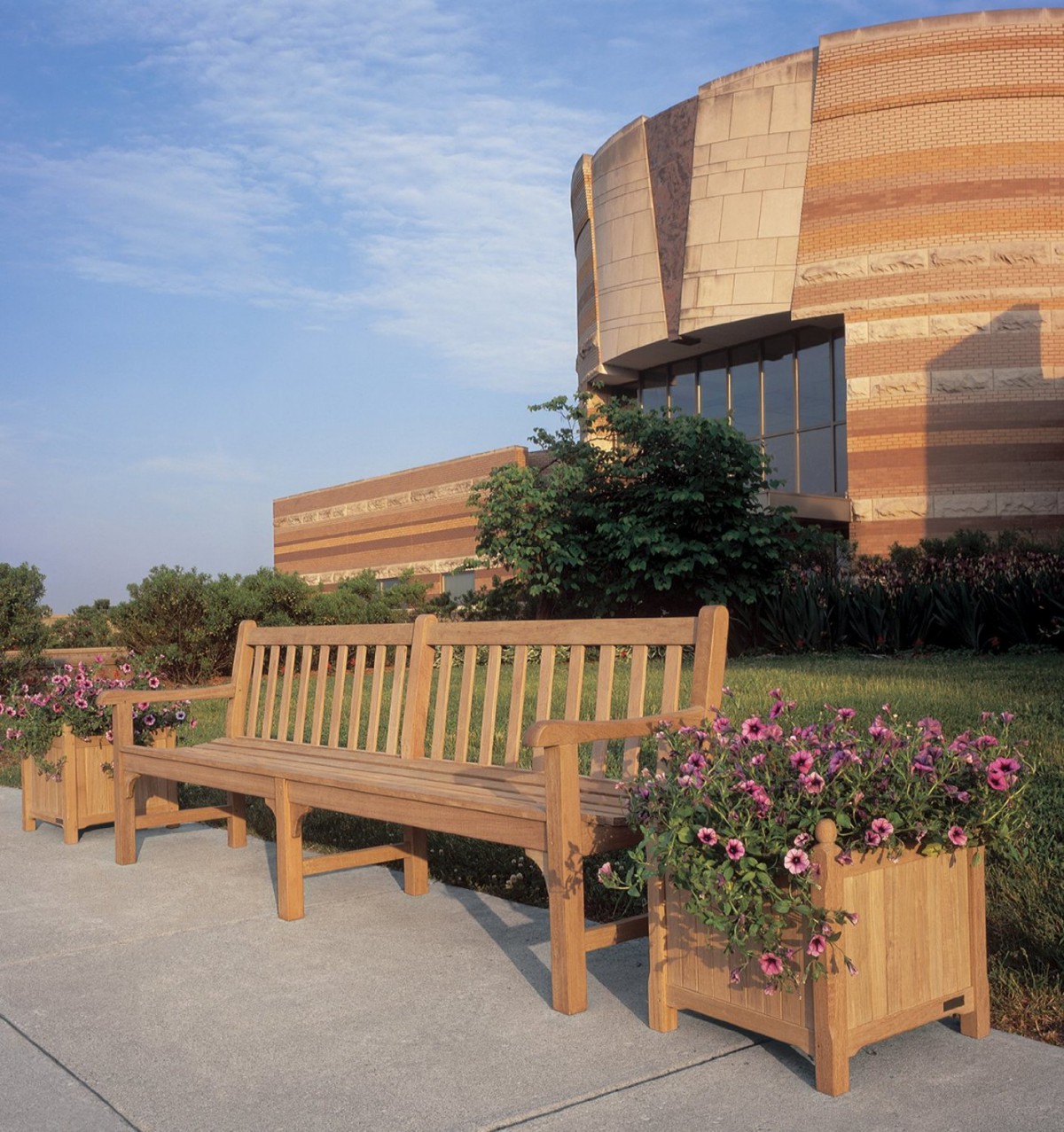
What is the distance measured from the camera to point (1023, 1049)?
10.4 feet

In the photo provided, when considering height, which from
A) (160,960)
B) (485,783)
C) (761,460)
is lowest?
(160,960)

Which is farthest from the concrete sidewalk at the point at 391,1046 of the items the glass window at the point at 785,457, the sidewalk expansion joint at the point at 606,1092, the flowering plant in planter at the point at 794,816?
the glass window at the point at 785,457

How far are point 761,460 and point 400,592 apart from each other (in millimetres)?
6166

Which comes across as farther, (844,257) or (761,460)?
(844,257)

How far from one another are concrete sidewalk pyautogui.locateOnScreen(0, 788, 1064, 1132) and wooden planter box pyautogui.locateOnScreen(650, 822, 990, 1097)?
11 centimetres

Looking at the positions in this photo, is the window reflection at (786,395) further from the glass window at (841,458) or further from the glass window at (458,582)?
the glass window at (458,582)

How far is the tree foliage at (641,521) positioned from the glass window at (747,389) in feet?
22.5

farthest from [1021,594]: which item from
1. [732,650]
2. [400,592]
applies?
[400,592]

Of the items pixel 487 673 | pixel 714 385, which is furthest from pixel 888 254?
pixel 487 673

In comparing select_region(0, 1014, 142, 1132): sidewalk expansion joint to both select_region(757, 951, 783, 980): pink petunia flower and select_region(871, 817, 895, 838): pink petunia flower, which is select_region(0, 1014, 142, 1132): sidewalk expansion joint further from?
select_region(871, 817, 895, 838): pink petunia flower

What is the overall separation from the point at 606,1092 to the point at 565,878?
0.68 meters

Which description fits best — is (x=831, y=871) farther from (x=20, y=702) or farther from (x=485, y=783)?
(x=20, y=702)

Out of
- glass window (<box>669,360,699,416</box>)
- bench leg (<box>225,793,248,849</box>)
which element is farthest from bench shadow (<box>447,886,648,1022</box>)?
glass window (<box>669,360,699,416</box>)

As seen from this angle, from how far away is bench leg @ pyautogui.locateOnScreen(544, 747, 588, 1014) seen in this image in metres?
3.51
